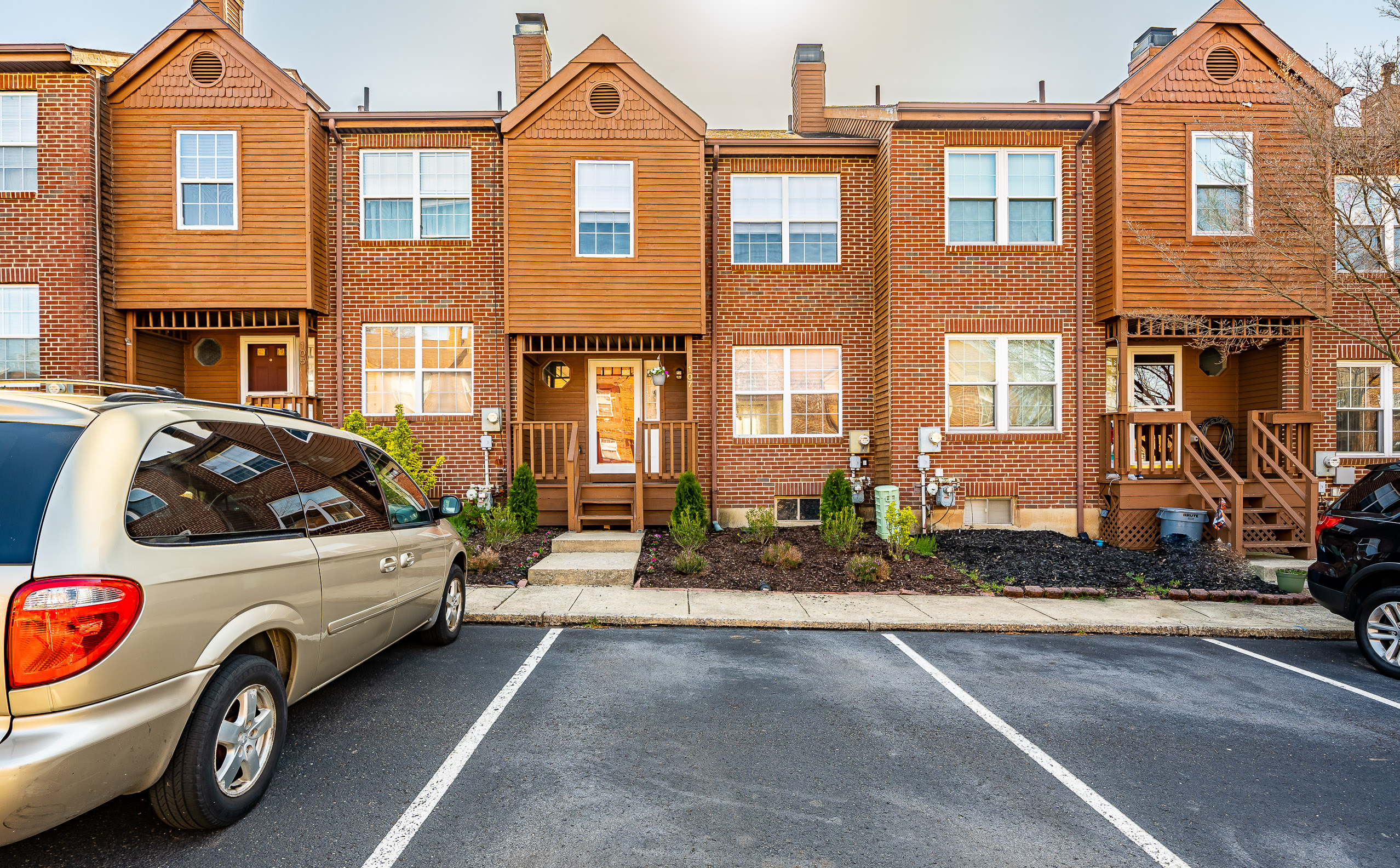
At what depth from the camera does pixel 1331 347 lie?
460 inches

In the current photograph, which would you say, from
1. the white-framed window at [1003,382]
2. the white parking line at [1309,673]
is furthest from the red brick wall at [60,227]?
the white parking line at [1309,673]

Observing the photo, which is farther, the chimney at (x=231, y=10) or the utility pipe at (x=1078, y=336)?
the chimney at (x=231, y=10)

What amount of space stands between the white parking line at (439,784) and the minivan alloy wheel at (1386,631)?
6834 millimetres

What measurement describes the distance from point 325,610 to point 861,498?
30.0ft

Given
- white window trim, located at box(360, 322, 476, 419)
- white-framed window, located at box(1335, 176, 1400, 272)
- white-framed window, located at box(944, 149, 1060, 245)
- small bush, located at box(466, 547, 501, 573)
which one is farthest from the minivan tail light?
white-framed window, located at box(1335, 176, 1400, 272)

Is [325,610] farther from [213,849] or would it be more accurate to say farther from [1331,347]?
[1331,347]

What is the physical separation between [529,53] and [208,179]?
20.0 ft

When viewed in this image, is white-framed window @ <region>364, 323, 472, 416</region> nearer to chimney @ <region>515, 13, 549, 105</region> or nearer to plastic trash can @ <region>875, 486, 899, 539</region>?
chimney @ <region>515, 13, 549, 105</region>

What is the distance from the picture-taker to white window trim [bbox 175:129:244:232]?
35.7 ft

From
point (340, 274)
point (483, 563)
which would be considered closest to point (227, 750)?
point (483, 563)

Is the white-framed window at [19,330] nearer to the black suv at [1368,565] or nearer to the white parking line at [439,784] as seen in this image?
the white parking line at [439,784]

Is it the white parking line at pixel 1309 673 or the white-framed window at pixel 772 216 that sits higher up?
the white-framed window at pixel 772 216

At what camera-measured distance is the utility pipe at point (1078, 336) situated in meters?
11.2

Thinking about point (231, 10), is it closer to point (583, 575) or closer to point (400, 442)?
point (400, 442)
